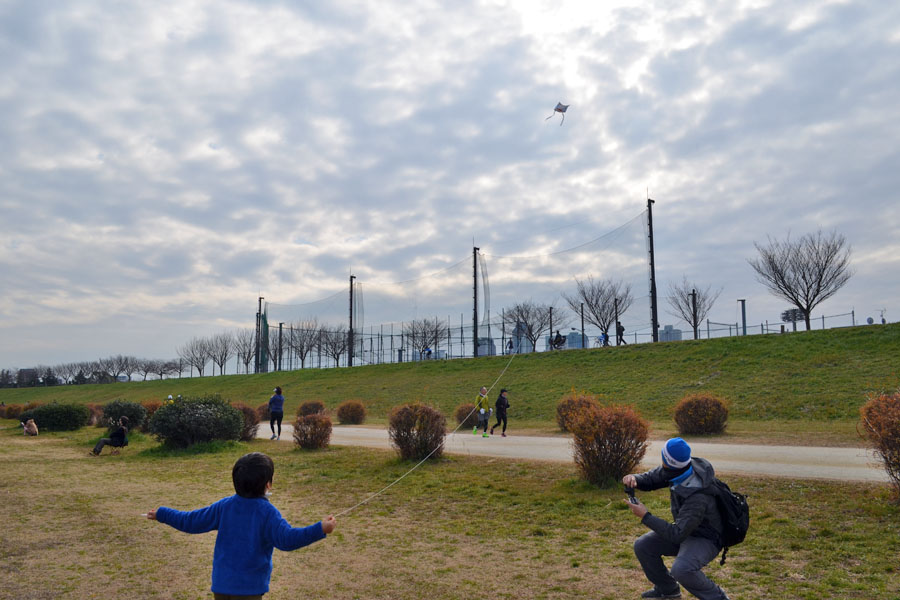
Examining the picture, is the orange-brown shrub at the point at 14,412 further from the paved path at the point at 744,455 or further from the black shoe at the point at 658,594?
the black shoe at the point at 658,594

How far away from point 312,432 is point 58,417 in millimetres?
15924

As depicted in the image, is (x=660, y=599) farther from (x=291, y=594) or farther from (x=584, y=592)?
(x=291, y=594)

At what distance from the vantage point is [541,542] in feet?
21.4

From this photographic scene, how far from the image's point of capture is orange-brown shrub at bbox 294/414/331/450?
14875mm

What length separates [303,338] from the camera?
70.3 meters

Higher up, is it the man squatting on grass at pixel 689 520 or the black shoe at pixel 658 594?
the man squatting on grass at pixel 689 520

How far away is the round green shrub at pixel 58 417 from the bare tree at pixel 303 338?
A: 39.9 metres

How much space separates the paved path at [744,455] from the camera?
9.15m

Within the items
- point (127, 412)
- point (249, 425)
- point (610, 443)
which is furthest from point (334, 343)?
point (610, 443)

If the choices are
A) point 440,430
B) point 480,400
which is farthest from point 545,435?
point 440,430

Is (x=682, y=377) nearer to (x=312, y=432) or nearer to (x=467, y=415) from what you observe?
(x=467, y=415)

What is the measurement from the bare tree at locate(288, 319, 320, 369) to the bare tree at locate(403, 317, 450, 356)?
12.1 meters

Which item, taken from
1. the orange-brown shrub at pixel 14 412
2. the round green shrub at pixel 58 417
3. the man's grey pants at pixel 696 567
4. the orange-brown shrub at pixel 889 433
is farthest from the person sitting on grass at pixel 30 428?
the orange-brown shrub at pixel 889 433

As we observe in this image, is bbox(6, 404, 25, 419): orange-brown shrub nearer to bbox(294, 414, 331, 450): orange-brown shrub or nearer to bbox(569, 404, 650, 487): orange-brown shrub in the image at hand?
bbox(294, 414, 331, 450): orange-brown shrub
